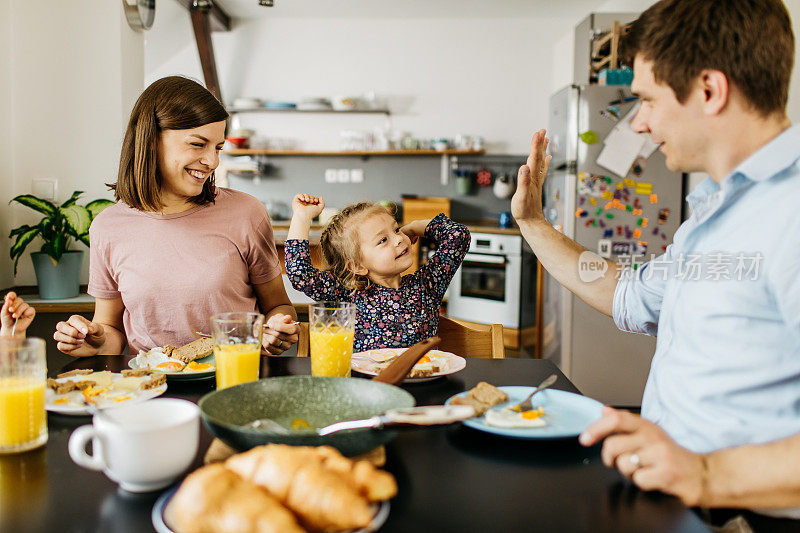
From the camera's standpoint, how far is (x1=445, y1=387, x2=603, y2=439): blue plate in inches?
36.8

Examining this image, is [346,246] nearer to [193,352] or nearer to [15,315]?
[193,352]

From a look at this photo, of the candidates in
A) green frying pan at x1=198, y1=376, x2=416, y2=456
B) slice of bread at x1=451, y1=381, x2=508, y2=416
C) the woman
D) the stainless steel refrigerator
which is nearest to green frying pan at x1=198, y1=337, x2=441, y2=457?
green frying pan at x1=198, y1=376, x2=416, y2=456

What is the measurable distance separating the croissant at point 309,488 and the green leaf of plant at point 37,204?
249 cm

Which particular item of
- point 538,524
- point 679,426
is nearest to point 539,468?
point 538,524

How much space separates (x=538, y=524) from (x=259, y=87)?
608 centimetres

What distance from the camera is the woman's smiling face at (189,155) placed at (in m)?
1.75

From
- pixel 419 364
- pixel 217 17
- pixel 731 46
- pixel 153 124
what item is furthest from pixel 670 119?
pixel 217 17

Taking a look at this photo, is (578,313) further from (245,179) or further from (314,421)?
(245,179)

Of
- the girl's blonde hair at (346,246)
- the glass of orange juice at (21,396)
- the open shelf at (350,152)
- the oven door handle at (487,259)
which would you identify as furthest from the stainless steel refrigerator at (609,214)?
the glass of orange juice at (21,396)

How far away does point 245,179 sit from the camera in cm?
631

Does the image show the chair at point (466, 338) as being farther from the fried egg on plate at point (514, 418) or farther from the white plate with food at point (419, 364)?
the fried egg on plate at point (514, 418)

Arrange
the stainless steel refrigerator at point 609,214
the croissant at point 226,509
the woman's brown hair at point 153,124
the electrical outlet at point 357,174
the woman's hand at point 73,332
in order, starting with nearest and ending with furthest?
the croissant at point 226,509
the woman's hand at point 73,332
the woman's brown hair at point 153,124
the stainless steel refrigerator at point 609,214
the electrical outlet at point 357,174

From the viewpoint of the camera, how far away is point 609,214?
148 inches

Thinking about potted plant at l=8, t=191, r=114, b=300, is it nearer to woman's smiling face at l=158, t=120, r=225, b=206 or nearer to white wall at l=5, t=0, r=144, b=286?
white wall at l=5, t=0, r=144, b=286
